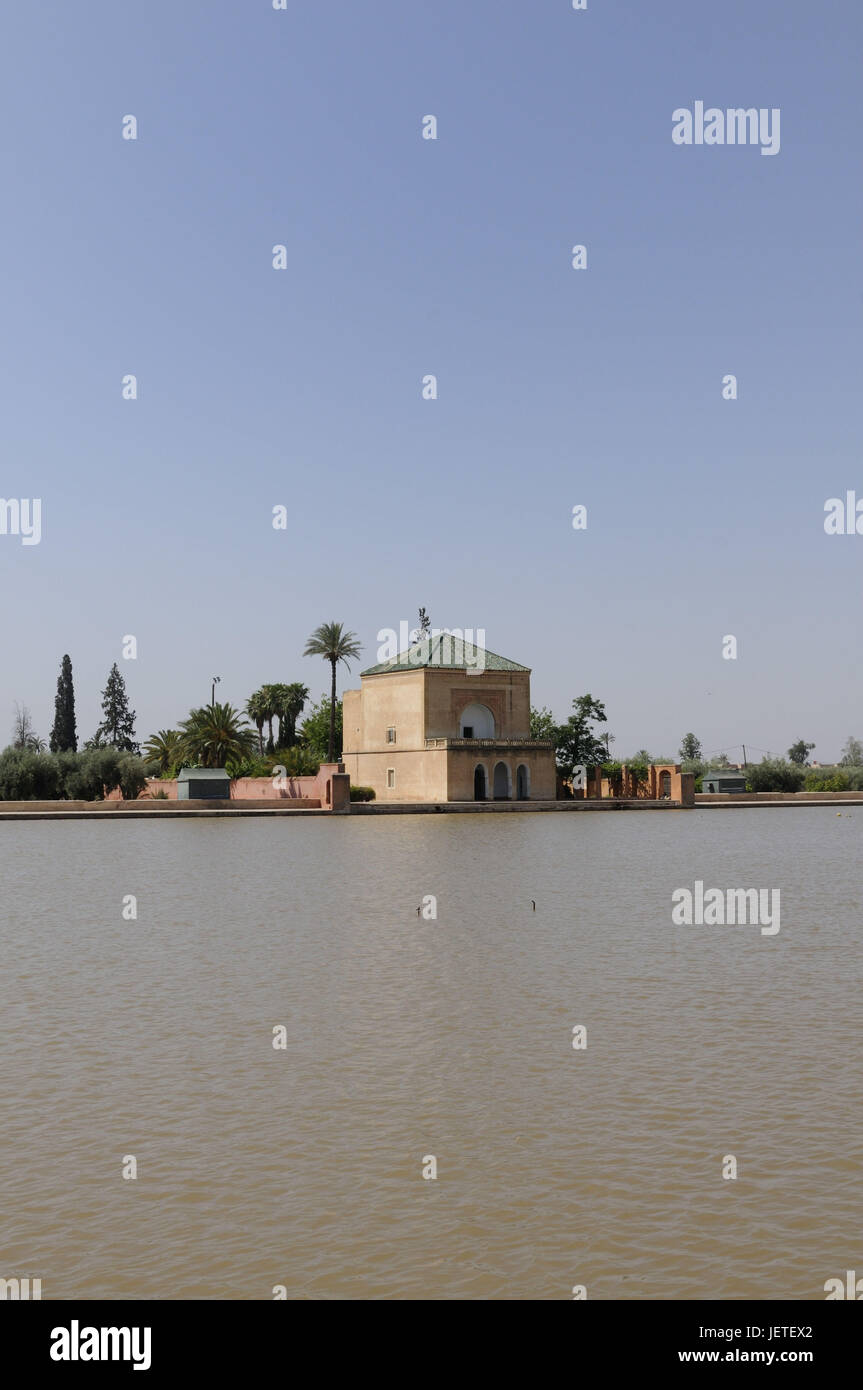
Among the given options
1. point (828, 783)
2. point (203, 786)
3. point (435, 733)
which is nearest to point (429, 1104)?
point (203, 786)

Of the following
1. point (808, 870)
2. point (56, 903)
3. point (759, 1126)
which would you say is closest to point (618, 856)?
point (808, 870)

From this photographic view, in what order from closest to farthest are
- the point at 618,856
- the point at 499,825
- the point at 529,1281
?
the point at 529,1281, the point at 618,856, the point at 499,825

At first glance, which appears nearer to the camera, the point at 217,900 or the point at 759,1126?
the point at 759,1126

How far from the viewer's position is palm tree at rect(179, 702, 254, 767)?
209ft

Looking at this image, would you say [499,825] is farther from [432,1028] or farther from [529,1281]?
[529,1281]

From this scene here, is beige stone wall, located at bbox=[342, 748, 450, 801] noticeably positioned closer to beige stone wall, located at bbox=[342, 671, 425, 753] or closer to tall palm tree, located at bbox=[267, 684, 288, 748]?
beige stone wall, located at bbox=[342, 671, 425, 753]

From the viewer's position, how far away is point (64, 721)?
78.4 metres

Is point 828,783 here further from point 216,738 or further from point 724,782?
point 216,738

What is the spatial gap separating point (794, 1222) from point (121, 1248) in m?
3.10

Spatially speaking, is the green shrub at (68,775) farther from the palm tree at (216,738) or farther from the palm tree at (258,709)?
the palm tree at (258,709)

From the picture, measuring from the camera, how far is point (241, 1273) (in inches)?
208

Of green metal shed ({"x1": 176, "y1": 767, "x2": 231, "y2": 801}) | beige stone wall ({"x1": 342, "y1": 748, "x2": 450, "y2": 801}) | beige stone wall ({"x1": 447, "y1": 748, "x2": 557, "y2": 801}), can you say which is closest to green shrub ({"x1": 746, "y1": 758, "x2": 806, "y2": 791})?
beige stone wall ({"x1": 447, "y1": 748, "x2": 557, "y2": 801})

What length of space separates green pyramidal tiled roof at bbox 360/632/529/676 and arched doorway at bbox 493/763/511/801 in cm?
544
